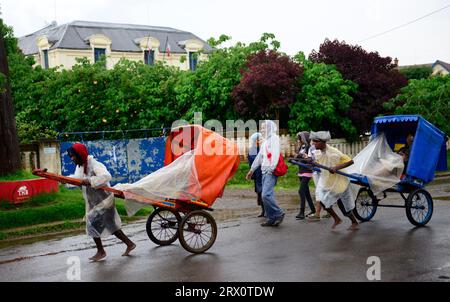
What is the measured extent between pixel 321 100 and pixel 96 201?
635 inches

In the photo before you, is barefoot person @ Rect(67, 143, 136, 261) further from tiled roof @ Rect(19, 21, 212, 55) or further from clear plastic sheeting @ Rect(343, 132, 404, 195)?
tiled roof @ Rect(19, 21, 212, 55)

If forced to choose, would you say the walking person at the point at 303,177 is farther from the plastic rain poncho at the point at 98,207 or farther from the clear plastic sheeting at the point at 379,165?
the plastic rain poncho at the point at 98,207

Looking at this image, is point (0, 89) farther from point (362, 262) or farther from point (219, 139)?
point (362, 262)

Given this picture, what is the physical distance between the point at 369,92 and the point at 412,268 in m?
18.6

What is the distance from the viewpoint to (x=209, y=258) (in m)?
9.01

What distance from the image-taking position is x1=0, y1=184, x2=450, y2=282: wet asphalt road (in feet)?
25.7

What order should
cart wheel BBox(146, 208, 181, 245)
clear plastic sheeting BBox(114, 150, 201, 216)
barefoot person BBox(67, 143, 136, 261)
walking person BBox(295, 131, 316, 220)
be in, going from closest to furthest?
barefoot person BBox(67, 143, 136, 261)
clear plastic sheeting BBox(114, 150, 201, 216)
cart wheel BBox(146, 208, 181, 245)
walking person BBox(295, 131, 316, 220)

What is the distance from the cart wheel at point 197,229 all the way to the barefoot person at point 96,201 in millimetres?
1017

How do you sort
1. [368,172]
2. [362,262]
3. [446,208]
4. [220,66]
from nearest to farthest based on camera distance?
[362,262] < [368,172] < [446,208] < [220,66]

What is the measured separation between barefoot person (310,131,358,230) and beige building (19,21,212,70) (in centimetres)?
3197

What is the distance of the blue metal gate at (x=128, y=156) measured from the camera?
19312 mm

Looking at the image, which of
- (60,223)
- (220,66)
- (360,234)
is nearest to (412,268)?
(360,234)

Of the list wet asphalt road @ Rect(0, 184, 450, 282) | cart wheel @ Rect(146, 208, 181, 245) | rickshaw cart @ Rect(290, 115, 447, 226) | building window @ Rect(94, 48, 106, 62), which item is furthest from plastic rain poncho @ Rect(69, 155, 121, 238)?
building window @ Rect(94, 48, 106, 62)

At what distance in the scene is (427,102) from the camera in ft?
76.7
